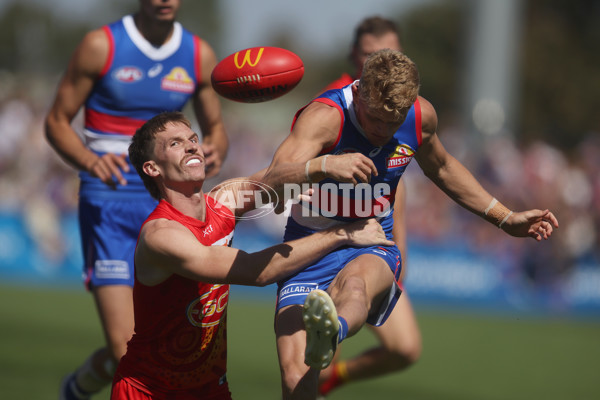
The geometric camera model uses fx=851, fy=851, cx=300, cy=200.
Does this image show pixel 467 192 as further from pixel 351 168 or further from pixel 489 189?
pixel 489 189

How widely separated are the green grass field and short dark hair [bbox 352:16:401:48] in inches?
135

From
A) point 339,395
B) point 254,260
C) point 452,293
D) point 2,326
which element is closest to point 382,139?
point 254,260

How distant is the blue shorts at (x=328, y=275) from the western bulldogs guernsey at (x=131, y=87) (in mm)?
1755

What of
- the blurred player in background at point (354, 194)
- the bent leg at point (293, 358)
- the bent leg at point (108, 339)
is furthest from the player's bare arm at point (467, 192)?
the bent leg at point (108, 339)

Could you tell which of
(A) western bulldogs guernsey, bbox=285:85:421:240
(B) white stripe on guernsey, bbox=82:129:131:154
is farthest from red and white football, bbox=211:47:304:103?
(B) white stripe on guernsey, bbox=82:129:131:154

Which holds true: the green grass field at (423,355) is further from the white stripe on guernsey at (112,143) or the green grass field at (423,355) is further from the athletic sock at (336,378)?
the white stripe on guernsey at (112,143)

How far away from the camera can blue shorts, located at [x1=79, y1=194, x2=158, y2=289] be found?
233 inches

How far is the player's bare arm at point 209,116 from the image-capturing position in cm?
623

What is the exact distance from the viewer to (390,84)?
14.4ft

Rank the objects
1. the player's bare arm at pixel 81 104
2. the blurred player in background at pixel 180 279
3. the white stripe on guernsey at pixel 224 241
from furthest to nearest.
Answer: the player's bare arm at pixel 81 104, the white stripe on guernsey at pixel 224 241, the blurred player in background at pixel 180 279

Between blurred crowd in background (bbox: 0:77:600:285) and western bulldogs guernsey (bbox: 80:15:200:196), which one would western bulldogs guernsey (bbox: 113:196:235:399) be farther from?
blurred crowd in background (bbox: 0:77:600:285)

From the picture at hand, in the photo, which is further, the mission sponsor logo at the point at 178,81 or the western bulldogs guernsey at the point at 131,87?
the mission sponsor logo at the point at 178,81

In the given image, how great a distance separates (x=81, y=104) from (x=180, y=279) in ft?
7.00

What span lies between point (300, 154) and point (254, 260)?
2.01 ft
